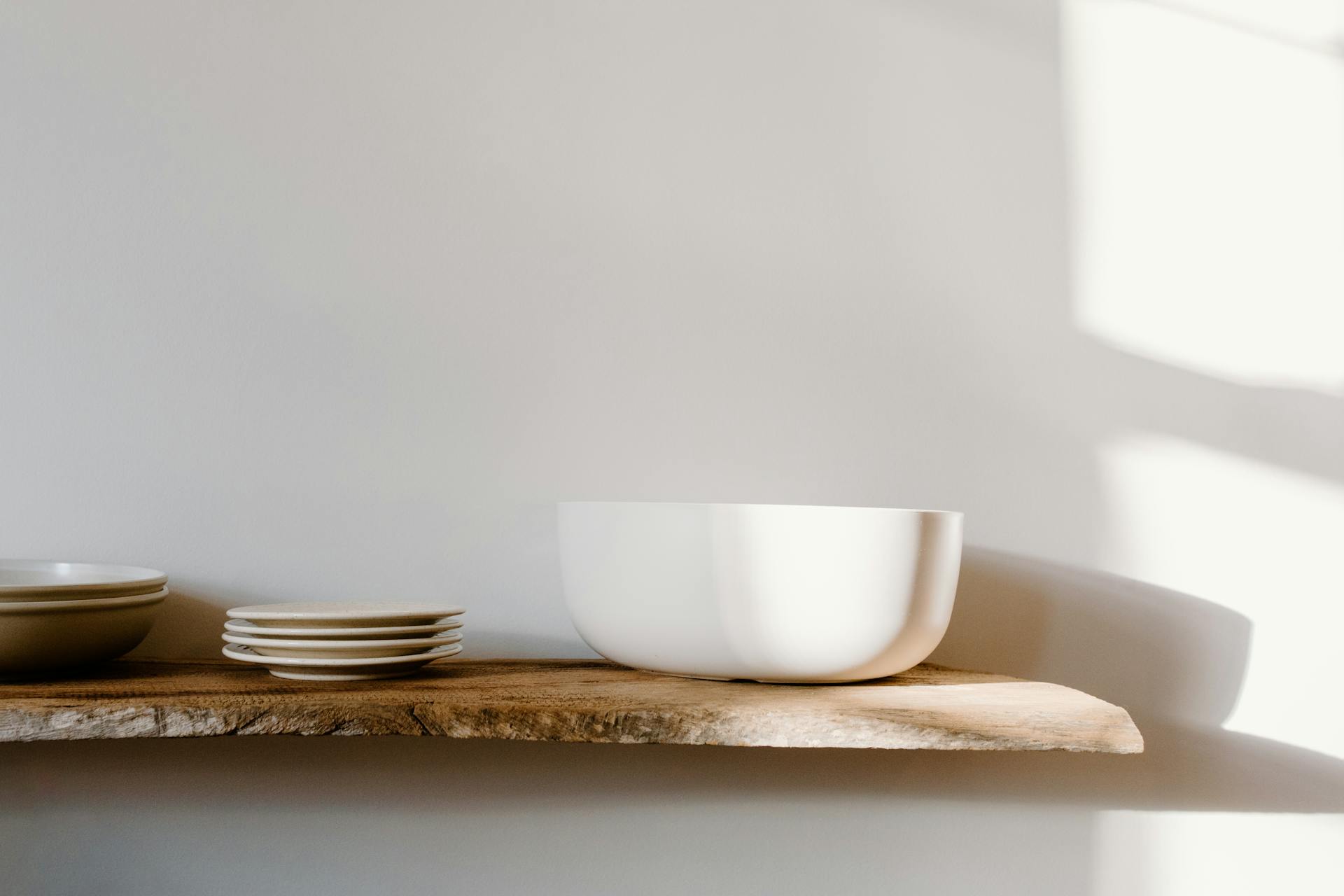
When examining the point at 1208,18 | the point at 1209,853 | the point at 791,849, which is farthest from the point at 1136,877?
the point at 1208,18

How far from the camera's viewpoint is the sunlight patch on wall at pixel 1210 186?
96cm

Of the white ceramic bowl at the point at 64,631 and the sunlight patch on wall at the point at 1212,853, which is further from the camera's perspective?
the sunlight patch on wall at the point at 1212,853

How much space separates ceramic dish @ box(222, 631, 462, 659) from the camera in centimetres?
69

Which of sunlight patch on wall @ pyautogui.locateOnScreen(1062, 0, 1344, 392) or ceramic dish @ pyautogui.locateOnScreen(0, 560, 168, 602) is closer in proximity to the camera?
ceramic dish @ pyautogui.locateOnScreen(0, 560, 168, 602)

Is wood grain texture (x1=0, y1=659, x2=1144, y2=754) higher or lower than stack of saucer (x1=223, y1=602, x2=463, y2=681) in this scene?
lower

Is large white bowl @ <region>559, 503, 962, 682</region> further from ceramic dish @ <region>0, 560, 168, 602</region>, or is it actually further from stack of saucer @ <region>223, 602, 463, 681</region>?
ceramic dish @ <region>0, 560, 168, 602</region>

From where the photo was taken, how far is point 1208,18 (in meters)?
0.98

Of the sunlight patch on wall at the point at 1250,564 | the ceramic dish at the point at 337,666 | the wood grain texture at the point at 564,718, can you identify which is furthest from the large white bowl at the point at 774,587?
the sunlight patch on wall at the point at 1250,564

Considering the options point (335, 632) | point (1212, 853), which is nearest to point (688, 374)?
point (335, 632)

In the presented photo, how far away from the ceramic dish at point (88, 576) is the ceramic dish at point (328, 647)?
0.29ft

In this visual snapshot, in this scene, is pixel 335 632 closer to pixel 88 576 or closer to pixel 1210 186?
pixel 88 576

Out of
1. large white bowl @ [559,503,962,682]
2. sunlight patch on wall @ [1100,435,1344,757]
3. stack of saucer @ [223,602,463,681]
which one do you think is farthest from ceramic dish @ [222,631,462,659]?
sunlight patch on wall @ [1100,435,1344,757]

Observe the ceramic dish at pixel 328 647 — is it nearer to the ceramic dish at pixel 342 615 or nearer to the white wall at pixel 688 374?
the ceramic dish at pixel 342 615

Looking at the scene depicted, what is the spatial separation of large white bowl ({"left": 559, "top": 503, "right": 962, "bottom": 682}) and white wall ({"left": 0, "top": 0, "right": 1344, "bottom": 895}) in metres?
0.18
